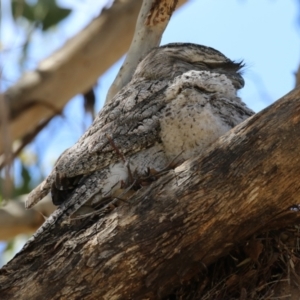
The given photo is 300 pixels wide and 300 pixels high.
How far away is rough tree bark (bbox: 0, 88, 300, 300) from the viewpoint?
8.70 ft

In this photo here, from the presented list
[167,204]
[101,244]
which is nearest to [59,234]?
[101,244]

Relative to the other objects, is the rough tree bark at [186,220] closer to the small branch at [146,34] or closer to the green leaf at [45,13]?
the small branch at [146,34]

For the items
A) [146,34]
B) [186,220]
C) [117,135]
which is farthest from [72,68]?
[186,220]

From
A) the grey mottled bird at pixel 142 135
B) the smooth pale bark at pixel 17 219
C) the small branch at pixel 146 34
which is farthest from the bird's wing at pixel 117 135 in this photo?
the smooth pale bark at pixel 17 219

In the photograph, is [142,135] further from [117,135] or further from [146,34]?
[146,34]

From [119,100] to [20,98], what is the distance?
2266 millimetres

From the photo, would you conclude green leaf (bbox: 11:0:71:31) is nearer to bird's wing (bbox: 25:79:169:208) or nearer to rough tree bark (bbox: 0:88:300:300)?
bird's wing (bbox: 25:79:169:208)

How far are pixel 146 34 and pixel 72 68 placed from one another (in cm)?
155

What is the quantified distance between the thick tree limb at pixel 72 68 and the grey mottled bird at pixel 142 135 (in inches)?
85.8

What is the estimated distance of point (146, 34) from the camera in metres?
3.98

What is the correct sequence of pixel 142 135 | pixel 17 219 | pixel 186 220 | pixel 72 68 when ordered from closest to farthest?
pixel 186 220 < pixel 142 135 < pixel 17 219 < pixel 72 68

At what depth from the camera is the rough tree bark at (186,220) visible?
265cm

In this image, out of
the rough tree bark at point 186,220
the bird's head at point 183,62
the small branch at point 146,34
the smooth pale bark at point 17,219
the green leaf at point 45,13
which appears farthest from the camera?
the green leaf at point 45,13

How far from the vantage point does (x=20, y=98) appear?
5.37m
